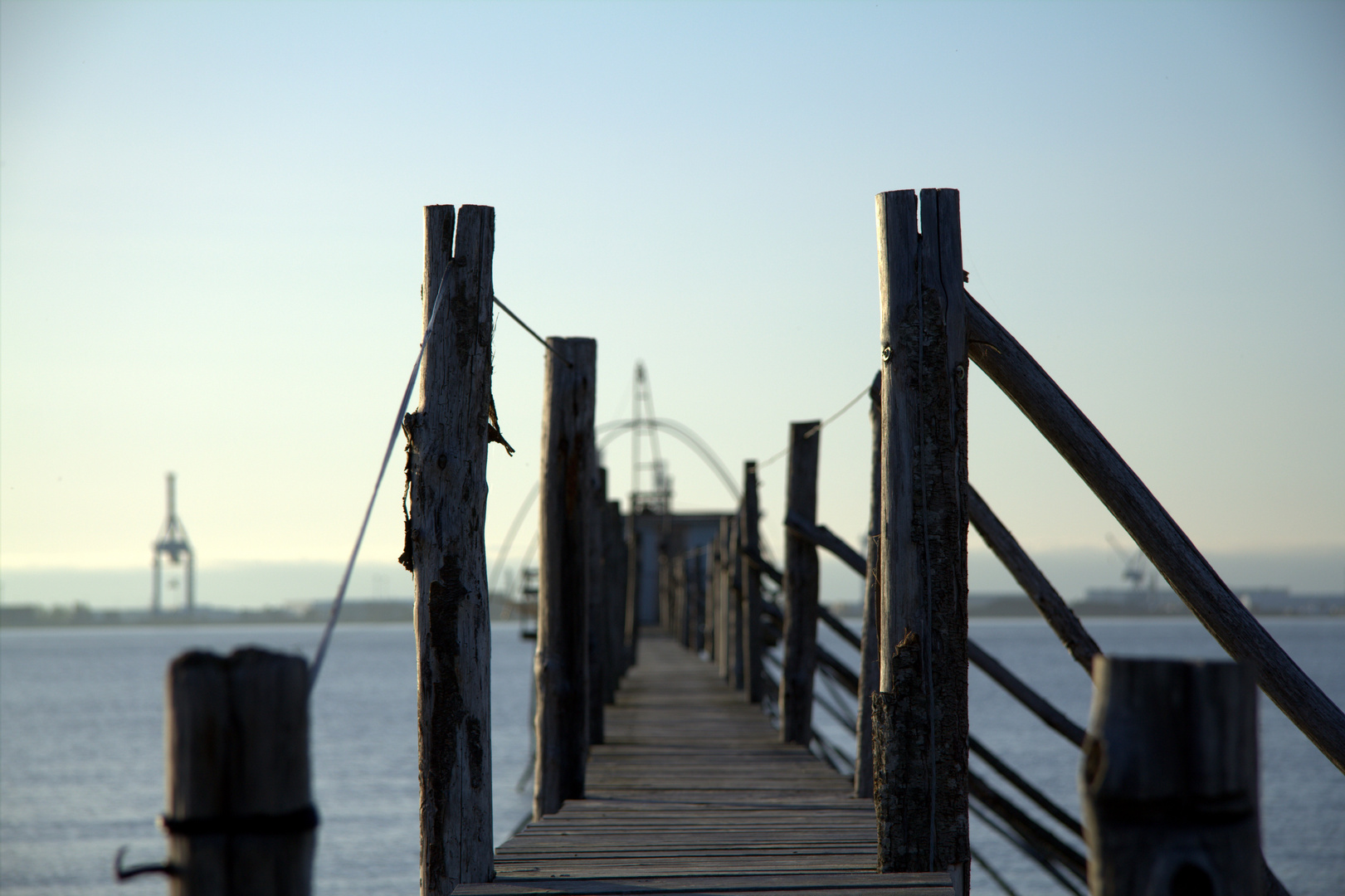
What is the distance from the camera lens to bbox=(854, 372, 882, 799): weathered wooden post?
551 cm

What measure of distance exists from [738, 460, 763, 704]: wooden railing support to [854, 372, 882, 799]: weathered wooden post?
4.77 m

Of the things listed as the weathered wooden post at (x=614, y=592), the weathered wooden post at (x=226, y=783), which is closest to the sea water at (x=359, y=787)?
the weathered wooden post at (x=226, y=783)

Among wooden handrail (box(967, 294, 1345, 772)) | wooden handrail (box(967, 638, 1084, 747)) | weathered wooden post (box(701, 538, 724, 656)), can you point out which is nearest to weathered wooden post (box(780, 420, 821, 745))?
wooden handrail (box(967, 638, 1084, 747))

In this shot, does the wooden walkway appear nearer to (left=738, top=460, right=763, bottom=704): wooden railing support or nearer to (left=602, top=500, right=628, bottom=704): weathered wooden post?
(left=738, top=460, right=763, bottom=704): wooden railing support

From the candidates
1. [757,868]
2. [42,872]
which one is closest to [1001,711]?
[42,872]

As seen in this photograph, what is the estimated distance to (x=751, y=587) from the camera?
1177cm

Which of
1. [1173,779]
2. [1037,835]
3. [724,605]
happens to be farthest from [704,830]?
[724,605]

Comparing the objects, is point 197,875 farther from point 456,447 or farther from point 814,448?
point 814,448

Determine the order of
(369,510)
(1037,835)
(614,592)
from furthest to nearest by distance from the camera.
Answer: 1. (614,592)
2. (1037,835)
3. (369,510)

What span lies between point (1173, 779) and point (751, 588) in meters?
9.95

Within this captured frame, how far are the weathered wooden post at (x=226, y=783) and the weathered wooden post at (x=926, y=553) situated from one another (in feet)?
7.63

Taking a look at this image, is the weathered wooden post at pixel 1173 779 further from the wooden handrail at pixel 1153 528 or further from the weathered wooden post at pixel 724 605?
the weathered wooden post at pixel 724 605

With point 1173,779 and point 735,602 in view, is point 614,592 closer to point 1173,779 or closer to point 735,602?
point 735,602

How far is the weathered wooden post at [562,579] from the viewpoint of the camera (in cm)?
675
